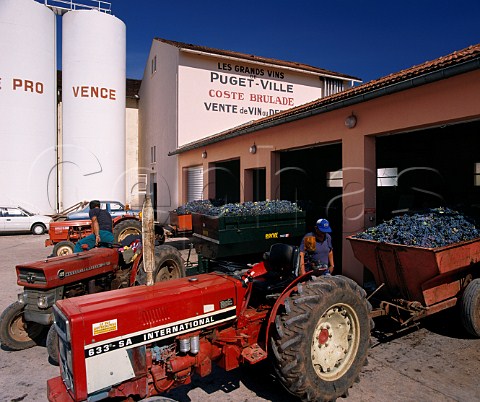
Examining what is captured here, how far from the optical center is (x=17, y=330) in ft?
15.9

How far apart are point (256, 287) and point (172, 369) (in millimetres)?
1296

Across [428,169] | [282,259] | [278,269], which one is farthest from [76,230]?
[428,169]

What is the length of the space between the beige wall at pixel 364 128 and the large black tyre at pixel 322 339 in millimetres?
3449

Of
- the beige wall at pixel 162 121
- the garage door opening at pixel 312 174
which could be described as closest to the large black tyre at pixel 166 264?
the garage door opening at pixel 312 174

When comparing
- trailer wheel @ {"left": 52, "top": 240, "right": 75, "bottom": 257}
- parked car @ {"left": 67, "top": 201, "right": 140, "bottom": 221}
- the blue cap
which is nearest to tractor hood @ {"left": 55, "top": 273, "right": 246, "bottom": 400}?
the blue cap

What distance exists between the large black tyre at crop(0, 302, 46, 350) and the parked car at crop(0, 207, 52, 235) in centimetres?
1314

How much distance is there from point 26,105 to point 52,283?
685 inches

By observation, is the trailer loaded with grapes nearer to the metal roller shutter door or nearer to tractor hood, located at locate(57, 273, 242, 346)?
tractor hood, located at locate(57, 273, 242, 346)

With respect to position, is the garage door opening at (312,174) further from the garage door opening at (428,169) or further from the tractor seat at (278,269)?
the tractor seat at (278,269)

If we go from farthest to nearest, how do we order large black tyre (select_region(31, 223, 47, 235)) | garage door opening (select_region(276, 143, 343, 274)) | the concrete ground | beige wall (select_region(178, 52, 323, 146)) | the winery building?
beige wall (select_region(178, 52, 323, 146)), large black tyre (select_region(31, 223, 47, 235)), garage door opening (select_region(276, 143, 343, 274)), the winery building, the concrete ground

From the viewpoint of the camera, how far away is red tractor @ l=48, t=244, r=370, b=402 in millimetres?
Result: 2748

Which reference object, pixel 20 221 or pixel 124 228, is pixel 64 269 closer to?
pixel 124 228

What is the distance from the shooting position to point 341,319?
12.2 feet

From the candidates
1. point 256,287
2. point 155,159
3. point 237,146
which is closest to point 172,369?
point 256,287
